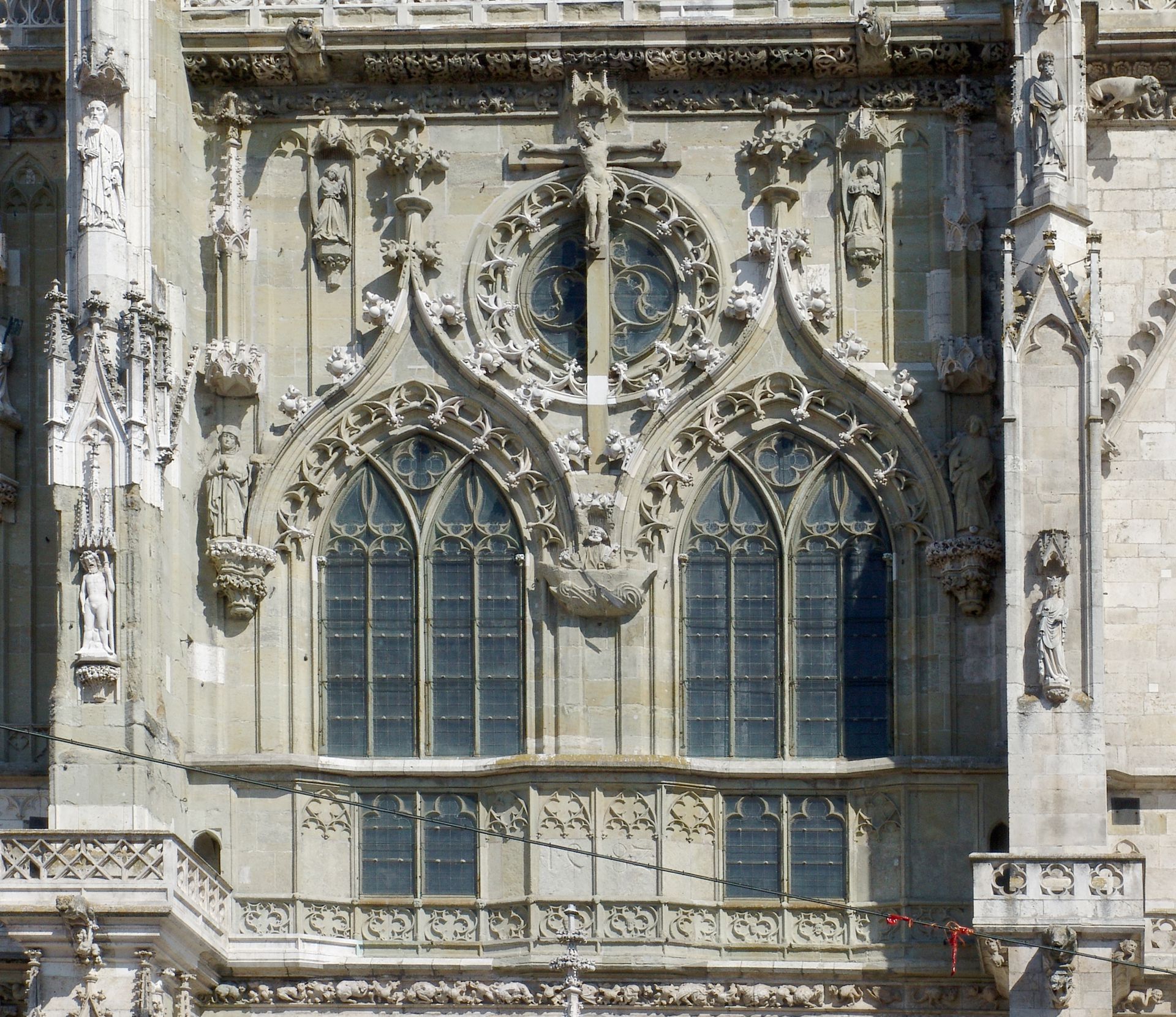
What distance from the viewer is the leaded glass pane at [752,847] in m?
31.6

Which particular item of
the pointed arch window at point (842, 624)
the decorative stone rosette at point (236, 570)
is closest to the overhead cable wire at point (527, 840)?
the pointed arch window at point (842, 624)

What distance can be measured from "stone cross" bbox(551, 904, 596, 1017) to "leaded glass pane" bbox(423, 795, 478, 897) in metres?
1.01

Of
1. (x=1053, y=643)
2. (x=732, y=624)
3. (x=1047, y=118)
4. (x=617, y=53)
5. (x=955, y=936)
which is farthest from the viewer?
(x=617, y=53)

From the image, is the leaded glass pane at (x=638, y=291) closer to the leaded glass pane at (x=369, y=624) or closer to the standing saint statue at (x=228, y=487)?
the leaded glass pane at (x=369, y=624)

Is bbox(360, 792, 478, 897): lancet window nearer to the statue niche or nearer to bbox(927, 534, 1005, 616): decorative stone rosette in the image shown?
the statue niche

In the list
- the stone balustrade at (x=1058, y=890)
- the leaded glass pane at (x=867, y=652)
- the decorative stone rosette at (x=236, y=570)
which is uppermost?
the decorative stone rosette at (x=236, y=570)

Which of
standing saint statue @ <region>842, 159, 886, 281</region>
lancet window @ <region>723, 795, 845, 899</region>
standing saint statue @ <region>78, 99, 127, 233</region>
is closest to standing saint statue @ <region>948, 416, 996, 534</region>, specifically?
standing saint statue @ <region>842, 159, 886, 281</region>

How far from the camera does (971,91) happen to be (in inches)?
1293

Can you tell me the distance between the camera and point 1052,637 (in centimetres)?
3020

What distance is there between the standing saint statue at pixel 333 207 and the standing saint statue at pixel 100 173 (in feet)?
6.77

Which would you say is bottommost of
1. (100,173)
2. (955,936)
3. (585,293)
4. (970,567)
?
(955,936)

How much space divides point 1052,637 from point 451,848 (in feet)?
17.9

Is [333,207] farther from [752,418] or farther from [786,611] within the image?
[786,611]

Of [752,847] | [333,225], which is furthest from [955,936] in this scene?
[333,225]
